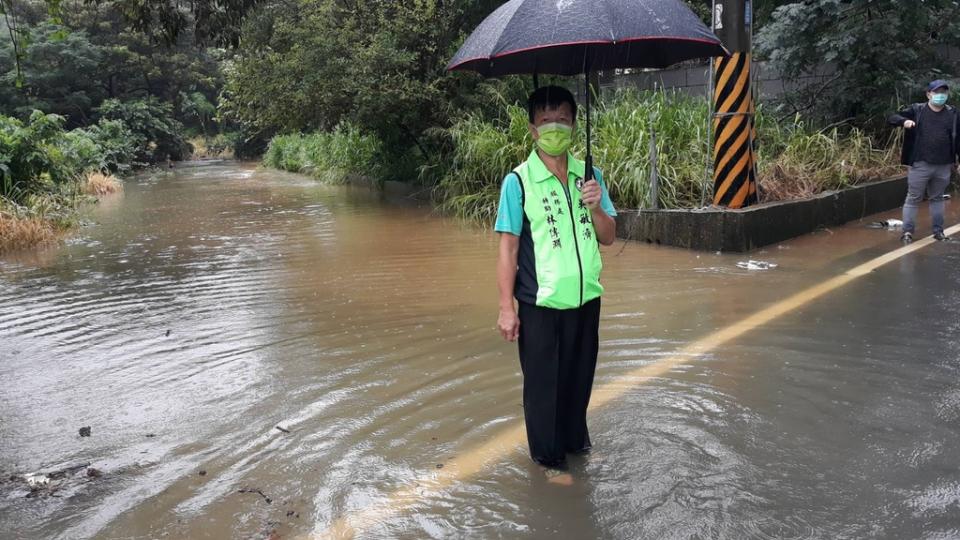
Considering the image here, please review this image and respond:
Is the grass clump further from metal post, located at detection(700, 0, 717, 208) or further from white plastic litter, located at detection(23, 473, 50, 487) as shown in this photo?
white plastic litter, located at detection(23, 473, 50, 487)

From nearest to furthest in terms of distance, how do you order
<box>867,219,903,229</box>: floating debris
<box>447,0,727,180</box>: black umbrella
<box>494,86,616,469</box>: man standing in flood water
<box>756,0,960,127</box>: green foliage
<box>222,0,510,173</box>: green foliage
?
<box>494,86,616,469</box>: man standing in flood water
<box>447,0,727,180</box>: black umbrella
<box>867,219,903,229</box>: floating debris
<box>756,0,960,127</box>: green foliage
<box>222,0,510,173</box>: green foliage

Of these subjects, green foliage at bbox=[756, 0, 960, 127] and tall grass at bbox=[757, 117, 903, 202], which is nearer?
tall grass at bbox=[757, 117, 903, 202]

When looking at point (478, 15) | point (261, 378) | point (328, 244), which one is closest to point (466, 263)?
point (328, 244)

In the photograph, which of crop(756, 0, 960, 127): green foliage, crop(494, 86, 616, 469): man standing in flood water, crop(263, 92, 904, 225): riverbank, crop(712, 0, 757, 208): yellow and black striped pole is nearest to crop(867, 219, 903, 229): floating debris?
crop(263, 92, 904, 225): riverbank

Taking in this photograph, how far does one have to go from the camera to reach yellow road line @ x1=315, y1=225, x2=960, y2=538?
3045 millimetres

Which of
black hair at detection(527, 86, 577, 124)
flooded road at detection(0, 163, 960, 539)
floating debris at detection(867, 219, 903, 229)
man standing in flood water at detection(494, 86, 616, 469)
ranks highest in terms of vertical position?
black hair at detection(527, 86, 577, 124)

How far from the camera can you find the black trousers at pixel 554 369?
3.10 metres

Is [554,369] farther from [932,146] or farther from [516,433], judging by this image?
[932,146]

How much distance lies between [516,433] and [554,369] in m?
0.79

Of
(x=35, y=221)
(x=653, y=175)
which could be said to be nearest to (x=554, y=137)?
(x=653, y=175)

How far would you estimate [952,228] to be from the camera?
28.7 feet

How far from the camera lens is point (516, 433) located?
3.80 meters

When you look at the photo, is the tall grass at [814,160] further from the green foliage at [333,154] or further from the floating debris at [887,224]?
the green foliage at [333,154]

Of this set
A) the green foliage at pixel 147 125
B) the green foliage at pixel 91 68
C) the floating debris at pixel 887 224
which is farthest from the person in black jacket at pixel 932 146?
the green foliage at pixel 147 125
